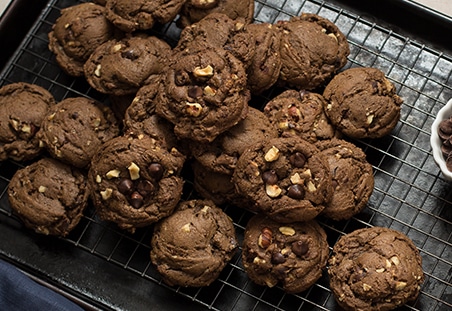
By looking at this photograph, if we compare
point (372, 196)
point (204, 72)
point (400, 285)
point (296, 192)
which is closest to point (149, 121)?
point (204, 72)

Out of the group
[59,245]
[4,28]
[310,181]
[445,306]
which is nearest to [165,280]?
[59,245]

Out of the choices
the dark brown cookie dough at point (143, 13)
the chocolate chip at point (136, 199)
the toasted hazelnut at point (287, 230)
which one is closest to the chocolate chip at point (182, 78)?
the dark brown cookie dough at point (143, 13)

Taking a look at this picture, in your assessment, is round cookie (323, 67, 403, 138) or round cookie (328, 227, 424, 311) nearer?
round cookie (328, 227, 424, 311)

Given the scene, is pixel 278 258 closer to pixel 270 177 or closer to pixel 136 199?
pixel 270 177

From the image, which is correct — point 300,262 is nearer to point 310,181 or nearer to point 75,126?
point 310,181

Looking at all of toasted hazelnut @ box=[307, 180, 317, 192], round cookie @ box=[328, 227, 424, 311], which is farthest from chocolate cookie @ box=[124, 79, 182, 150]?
round cookie @ box=[328, 227, 424, 311]

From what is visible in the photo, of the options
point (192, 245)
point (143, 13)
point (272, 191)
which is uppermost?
point (143, 13)

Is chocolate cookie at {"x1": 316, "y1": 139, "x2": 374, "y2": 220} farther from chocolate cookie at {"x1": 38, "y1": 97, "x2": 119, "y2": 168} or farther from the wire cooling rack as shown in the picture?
chocolate cookie at {"x1": 38, "y1": 97, "x2": 119, "y2": 168}
